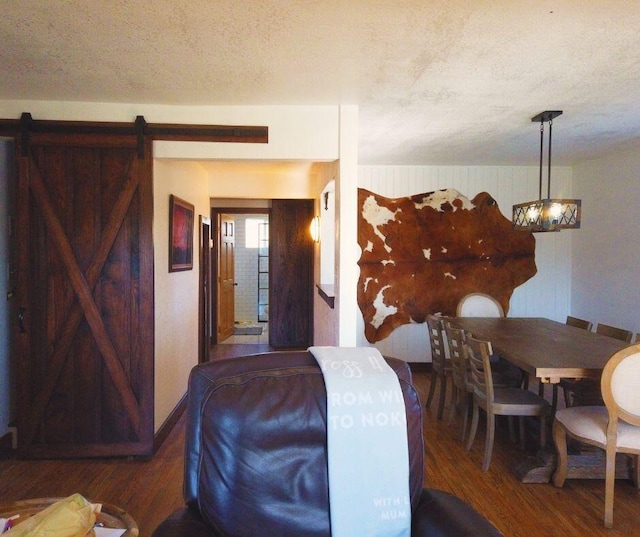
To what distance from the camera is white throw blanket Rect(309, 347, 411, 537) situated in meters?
1.40

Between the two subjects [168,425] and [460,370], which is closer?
[460,370]

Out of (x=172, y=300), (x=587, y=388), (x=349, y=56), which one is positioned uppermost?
(x=349, y=56)

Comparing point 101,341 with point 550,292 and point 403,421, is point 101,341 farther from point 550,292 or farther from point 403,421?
point 550,292

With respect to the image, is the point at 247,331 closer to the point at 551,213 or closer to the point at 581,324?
the point at 581,324

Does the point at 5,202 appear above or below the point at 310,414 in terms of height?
above

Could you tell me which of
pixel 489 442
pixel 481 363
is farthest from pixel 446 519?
pixel 481 363

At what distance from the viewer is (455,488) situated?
2.78m

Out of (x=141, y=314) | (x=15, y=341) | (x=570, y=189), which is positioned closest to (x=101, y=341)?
(x=141, y=314)

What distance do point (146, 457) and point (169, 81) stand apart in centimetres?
247

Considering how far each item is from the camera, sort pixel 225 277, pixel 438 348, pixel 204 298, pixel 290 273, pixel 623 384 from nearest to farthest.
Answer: pixel 623 384
pixel 438 348
pixel 204 298
pixel 290 273
pixel 225 277

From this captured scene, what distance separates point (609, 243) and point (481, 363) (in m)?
2.66

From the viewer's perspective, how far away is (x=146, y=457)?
10.3 ft

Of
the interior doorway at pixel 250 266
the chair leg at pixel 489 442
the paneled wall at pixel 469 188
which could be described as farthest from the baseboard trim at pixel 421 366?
the interior doorway at pixel 250 266

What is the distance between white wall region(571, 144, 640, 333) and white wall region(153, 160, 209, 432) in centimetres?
426
